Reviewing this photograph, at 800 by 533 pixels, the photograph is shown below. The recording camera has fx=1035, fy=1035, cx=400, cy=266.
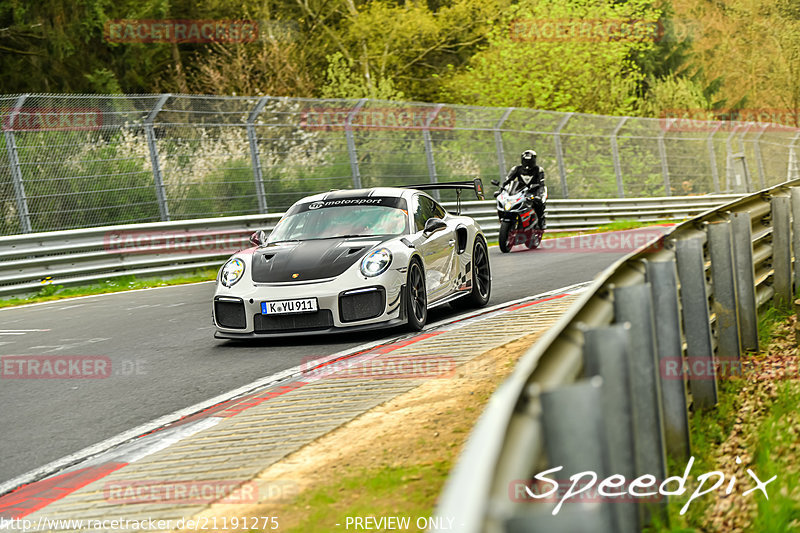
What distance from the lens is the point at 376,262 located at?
921cm

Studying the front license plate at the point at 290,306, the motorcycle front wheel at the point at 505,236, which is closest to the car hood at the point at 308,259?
the front license plate at the point at 290,306

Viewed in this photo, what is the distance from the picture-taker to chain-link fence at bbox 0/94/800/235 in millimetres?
16656

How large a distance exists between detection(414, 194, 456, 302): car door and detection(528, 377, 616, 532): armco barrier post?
7.20 metres

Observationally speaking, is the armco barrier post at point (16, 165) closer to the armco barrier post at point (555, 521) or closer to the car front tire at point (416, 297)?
the car front tire at point (416, 297)

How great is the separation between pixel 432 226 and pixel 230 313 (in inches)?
86.0

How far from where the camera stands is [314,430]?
6.07 meters

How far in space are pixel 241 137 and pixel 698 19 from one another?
194ft

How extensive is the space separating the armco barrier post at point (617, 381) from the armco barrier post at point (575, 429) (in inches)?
22.1

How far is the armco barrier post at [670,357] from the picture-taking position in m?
4.69

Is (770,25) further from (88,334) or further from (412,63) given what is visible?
(88,334)

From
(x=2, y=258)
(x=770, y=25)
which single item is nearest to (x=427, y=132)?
(x=2, y=258)

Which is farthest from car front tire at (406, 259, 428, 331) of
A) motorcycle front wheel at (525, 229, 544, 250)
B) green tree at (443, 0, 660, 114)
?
green tree at (443, 0, 660, 114)

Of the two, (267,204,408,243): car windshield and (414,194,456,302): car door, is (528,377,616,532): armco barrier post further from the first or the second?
(267,204,408,243): car windshield

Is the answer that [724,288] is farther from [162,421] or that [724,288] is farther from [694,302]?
[162,421]
